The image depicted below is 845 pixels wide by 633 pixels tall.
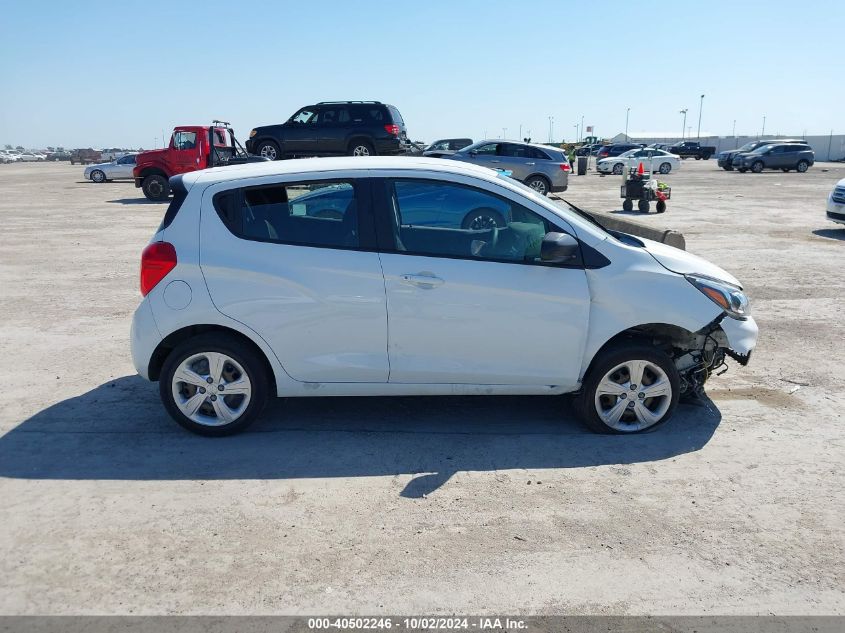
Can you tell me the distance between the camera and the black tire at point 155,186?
22609 millimetres

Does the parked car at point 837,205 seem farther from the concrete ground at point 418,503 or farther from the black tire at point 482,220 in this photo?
the black tire at point 482,220

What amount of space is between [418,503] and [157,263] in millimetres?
2327

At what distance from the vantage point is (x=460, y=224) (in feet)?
16.2

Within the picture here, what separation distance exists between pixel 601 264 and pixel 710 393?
181 centimetres

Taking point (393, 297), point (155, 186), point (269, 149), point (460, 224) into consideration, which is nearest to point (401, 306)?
point (393, 297)

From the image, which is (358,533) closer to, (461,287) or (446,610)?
(446,610)

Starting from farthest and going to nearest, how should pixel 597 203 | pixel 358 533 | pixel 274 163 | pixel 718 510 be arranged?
pixel 597 203 → pixel 274 163 → pixel 718 510 → pixel 358 533

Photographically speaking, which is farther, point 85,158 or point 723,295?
point 85,158

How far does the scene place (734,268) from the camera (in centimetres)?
1123

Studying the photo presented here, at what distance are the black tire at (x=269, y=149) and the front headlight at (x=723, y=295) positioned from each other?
1948 centimetres

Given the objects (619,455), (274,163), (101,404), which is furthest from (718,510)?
(101,404)

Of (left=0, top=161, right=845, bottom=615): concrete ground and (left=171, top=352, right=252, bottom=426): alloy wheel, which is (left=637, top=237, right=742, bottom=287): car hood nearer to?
(left=0, top=161, right=845, bottom=615): concrete ground

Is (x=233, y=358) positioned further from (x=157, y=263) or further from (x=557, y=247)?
(x=557, y=247)

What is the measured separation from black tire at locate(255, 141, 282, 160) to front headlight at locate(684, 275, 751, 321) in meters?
19.5
